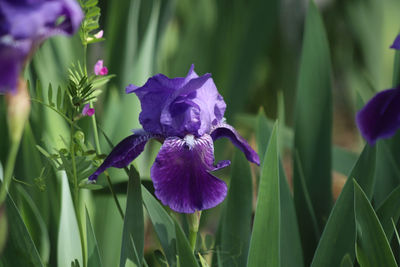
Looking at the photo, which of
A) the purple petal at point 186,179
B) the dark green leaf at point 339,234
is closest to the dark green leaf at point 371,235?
the dark green leaf at point 339,234

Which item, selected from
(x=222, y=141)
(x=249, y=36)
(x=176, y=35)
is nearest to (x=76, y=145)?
(x=222, y=141)

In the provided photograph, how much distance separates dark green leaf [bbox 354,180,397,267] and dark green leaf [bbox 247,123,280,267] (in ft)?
0.30

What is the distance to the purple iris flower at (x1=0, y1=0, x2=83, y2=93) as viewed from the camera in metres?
0.38

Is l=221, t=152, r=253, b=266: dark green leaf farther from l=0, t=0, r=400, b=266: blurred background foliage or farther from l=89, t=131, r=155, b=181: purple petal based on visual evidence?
l=89, t=131, r=155, b=181: purple petal

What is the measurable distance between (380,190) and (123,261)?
1.49ft

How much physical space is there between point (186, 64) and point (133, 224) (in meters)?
0.96

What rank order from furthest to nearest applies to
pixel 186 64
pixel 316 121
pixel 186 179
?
1. pixel 186 64
2. pixel 316 121
3. pixel 186 179

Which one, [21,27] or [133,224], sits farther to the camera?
[133,224]

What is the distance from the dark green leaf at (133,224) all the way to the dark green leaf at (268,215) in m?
0.13

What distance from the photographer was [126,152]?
1.93ft

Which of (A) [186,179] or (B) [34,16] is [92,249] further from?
(B) [34,16]

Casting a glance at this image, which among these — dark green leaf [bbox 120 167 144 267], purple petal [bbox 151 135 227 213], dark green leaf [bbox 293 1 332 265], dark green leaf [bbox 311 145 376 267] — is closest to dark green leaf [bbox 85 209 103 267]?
dark green leaf [bbox 120 167 144 267]

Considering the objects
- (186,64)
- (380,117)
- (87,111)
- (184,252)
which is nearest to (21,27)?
(87,111)

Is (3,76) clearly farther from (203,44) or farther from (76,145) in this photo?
(203,44)
